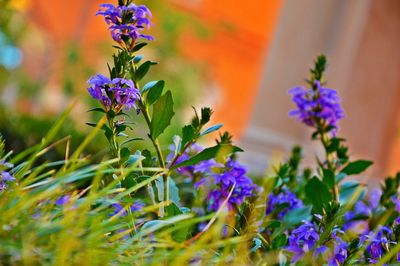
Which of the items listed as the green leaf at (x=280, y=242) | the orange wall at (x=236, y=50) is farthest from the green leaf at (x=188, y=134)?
the orange wall at (x=236, y=50)

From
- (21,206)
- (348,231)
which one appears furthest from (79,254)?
(348,231)

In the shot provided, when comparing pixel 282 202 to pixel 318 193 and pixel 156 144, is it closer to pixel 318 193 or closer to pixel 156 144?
pixel 318 193

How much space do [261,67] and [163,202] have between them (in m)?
7.27

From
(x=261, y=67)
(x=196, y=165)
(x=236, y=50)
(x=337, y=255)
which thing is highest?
(x=236, y=50)

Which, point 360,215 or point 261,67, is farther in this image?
point 261,67

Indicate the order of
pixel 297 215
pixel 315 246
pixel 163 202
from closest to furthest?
1. pixel 163 202
2. pixel 315 246
3. pixel 297 215

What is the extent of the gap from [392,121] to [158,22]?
3785 mm

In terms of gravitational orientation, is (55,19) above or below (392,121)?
above

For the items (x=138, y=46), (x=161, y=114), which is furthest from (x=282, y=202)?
(x=138, y=46)

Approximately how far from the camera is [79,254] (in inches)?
31.5

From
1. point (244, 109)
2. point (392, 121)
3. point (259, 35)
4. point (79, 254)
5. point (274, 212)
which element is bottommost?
point (79, 254)

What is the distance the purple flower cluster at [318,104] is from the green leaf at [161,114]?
431mm

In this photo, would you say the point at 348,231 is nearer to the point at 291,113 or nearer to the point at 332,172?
the point at 332,172

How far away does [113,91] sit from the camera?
1.16 metres
